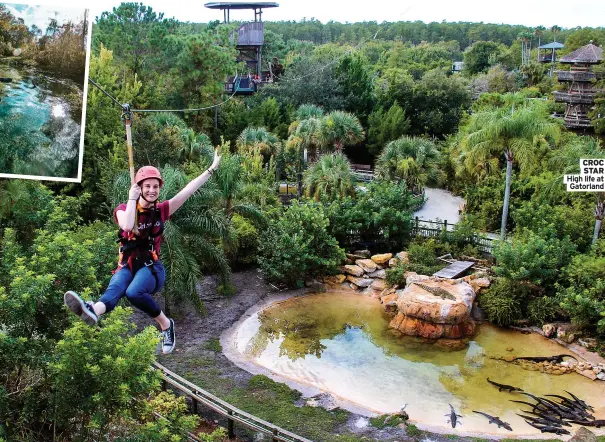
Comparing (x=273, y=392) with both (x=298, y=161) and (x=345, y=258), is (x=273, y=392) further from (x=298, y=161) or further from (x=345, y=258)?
(x=298, y=161)

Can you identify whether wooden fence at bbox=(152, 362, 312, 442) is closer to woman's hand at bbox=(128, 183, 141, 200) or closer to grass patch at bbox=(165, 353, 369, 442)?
grass patch at bbox=(165, 353, 369, 442)

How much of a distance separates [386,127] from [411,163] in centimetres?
796

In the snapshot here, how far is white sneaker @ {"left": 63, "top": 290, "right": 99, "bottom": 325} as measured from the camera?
5156 mm

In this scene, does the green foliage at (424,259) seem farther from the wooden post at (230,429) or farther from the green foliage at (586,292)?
the wooden post at (230,429)

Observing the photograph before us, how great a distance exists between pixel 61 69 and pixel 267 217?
37.1 feet

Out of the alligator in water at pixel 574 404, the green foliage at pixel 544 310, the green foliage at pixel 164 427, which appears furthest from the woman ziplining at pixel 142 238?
the green foliage at pixel 544 310

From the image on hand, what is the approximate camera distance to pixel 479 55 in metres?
50.2

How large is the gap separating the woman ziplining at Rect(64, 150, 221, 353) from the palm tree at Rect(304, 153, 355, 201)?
548 inches

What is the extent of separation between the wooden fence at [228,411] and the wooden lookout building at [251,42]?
977 inches

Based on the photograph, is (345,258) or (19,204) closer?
(19,204)

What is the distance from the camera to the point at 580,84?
2767 cm

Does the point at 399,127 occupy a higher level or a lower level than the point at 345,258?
higher

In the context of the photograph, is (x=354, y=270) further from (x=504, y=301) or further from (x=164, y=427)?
(x=164, y=427)

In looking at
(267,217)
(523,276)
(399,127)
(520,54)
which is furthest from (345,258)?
(520,54)
